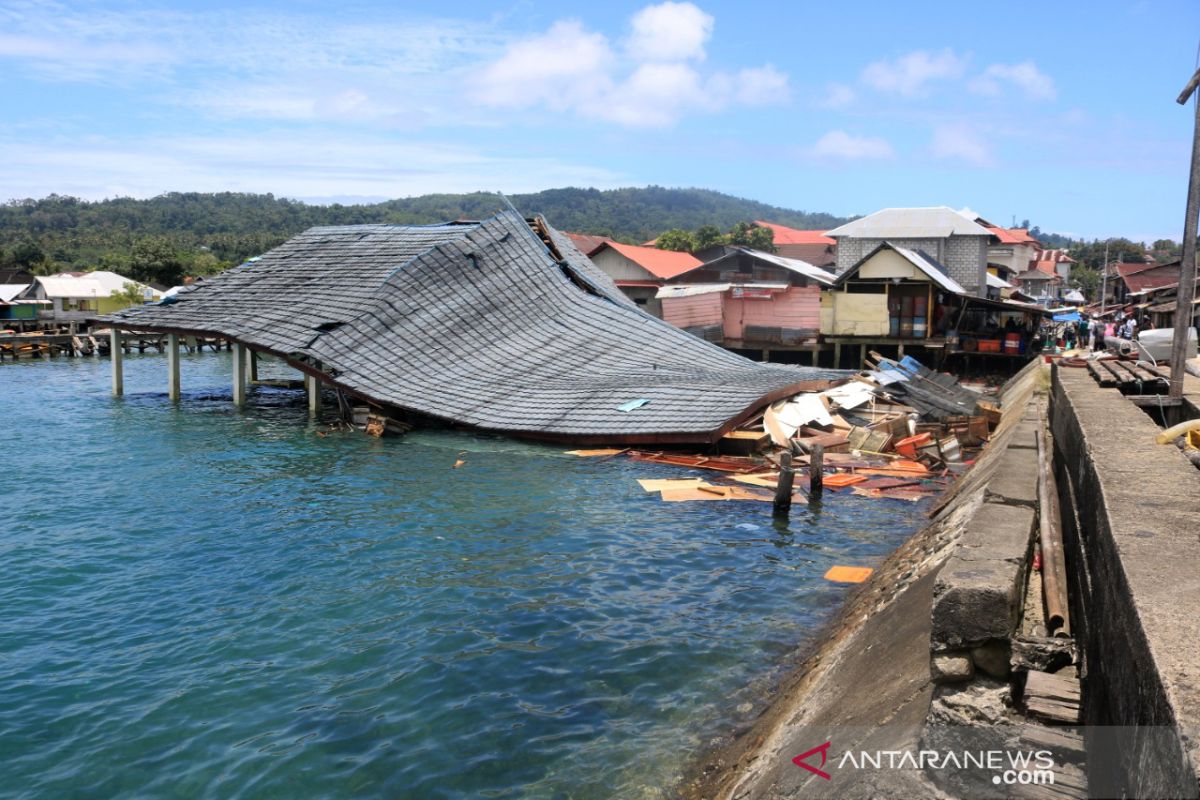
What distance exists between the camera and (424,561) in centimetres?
1376

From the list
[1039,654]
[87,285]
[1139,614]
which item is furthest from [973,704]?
[87,285]

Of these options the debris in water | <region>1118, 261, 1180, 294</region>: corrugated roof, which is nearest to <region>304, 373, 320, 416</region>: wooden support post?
the debris in water

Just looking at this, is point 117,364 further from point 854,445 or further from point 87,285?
point 87,285

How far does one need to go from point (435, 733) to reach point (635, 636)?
3.02 m

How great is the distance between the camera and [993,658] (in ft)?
17.8

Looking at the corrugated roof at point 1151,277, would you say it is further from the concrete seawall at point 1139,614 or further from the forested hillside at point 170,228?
the concrete seawall at point 1139,614

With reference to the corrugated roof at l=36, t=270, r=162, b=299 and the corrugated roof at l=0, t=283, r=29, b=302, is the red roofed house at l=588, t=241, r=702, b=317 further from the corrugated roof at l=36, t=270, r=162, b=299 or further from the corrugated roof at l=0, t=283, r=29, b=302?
the corrugated roof at l=0, t=283, r=29, b=302

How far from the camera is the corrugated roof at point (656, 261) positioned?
4903cm

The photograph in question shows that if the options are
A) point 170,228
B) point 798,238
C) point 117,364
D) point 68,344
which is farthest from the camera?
point 170,228

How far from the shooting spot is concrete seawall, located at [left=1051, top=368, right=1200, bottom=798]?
329 centimetres

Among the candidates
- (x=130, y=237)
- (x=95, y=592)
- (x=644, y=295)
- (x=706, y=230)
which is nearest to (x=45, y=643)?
(x=95, y=592)

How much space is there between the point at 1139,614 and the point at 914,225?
50.2 meters

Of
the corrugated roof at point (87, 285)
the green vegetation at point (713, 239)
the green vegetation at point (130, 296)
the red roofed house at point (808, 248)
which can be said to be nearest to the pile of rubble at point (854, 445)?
the red roofed house at point (808, 248)

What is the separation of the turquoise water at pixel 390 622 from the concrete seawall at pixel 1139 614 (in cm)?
379
